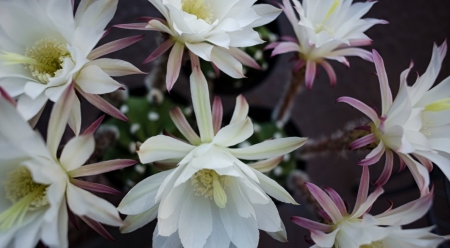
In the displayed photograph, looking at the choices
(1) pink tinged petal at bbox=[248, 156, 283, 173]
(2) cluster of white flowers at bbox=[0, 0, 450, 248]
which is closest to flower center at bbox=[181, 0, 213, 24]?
(2) cluster of white flowers at bbox=[0, 0, 450, 248]

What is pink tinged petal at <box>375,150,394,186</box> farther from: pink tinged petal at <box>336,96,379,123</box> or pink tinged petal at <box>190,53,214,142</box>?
pink tinged petal at <box>190,53,214,142</box>

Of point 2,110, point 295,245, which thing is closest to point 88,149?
point 2,110

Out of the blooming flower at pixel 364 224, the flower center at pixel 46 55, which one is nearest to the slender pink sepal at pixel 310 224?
the blooming flower at pixel 364 224

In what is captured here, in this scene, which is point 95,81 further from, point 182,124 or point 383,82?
point 383,82

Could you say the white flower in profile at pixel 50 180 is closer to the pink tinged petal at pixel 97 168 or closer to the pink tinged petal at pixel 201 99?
the pink tinged petal at pixel 97 168

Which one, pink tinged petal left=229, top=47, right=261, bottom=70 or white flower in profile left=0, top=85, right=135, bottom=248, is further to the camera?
pink tinged petal left=229, top=47, right=261, bottom=70
